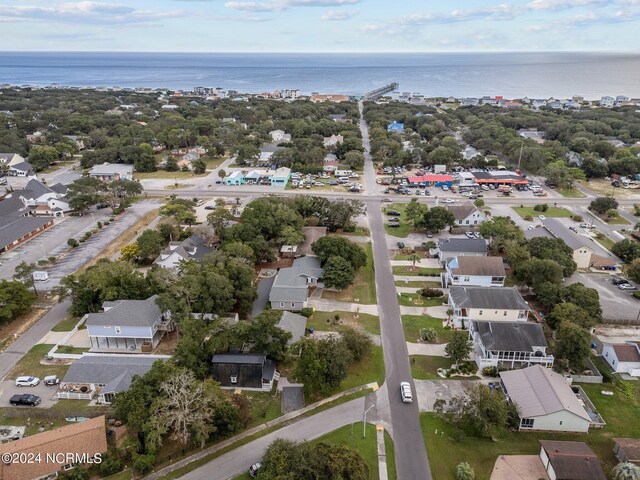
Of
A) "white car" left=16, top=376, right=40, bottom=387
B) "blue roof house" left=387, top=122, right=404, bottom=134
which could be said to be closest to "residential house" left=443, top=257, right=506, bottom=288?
"white car" left=16, top=376, right=40, bottom=387

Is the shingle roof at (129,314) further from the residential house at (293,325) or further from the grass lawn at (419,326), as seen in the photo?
the grass lawn at (419,326)

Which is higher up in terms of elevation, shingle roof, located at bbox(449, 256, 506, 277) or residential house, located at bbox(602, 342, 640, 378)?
shingle roof, located at bbox(449, 256, 506, 277)

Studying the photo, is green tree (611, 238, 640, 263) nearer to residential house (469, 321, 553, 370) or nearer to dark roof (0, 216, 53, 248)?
residential house (469, 321, 553, 370)

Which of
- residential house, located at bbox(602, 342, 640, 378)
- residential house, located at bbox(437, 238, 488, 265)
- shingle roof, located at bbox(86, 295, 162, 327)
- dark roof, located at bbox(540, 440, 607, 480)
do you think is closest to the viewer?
dark roof, located at bbox(540, 440, 607, 480)

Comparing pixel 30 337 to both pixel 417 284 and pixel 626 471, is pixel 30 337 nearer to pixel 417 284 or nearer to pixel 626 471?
pixel 417 284

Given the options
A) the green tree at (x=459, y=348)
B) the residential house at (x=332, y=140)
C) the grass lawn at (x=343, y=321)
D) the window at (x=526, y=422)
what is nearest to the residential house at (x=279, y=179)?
the residential house at (x=332, y=140)

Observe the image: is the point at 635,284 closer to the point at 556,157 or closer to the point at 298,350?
the point at 298,350

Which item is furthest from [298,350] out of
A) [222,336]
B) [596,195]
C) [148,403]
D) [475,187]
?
[596,195]
